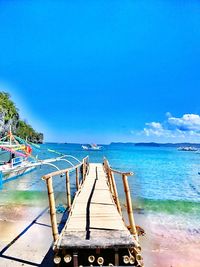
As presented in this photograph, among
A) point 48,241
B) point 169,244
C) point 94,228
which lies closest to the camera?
point 94,228

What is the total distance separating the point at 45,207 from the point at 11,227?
3.63 m

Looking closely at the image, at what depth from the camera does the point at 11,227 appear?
10.1 meters

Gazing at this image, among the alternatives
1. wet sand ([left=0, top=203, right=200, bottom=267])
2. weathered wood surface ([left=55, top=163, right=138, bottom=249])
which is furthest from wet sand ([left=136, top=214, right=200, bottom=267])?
weathered wood surface ([left=55, top=163, right=138, bottom=249])

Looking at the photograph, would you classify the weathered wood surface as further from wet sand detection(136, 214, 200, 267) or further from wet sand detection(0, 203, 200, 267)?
wet sand detection(136, 214, 200, 267)

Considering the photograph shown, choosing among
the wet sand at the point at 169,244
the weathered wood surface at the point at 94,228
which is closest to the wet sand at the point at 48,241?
the wet sand at the point at 169,244

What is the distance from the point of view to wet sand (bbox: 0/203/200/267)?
731 centimetres

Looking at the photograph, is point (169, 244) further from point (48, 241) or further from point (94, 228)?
point (94, 228)

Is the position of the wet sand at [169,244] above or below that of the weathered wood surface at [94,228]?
below

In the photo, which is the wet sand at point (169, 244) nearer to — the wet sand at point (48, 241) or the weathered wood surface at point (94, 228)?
the wet sand at point (48, 241)

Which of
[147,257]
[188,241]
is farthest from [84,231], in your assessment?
[188,241]

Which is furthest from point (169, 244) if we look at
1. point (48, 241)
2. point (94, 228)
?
point (94, 228)

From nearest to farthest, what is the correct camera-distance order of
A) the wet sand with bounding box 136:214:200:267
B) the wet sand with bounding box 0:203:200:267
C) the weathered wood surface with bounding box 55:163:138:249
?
the weathered wood surface with bounding box 55:163:138:249 → the wet sand with bounding box 0:203:200:267 → the wet sand with bounding box 136:214:200:267

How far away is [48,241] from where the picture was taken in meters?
8.57

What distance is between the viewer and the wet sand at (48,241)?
24.0 feet
